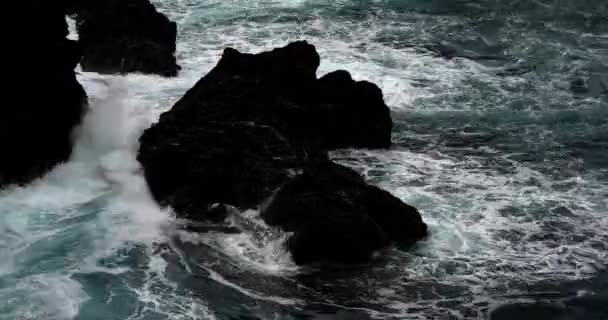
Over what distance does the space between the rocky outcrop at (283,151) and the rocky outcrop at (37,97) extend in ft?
6.56

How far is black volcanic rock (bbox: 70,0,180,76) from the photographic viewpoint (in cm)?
2412

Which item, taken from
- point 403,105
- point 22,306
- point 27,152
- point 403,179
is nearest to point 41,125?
point 27,152

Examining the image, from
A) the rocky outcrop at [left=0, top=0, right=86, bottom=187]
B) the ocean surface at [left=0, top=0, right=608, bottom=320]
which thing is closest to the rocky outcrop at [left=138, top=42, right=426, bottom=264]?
the ocean surface at [left=0, top=0, right=608, bottom=320]

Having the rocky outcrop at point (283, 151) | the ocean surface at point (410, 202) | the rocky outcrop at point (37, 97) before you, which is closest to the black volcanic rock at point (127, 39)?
the ocean surface at point (410, 202)

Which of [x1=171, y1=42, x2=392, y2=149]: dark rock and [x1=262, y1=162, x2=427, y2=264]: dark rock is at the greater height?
[x1=171, y1=42, x2=392, y2=149]: dark rock

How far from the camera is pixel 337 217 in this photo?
48.5 ft

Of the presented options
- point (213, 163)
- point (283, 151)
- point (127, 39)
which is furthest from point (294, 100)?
point (127, 39)

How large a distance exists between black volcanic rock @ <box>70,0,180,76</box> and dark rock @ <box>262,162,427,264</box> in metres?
9.80

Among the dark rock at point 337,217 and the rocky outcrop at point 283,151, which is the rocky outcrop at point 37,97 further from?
the dark rock at point 337,217

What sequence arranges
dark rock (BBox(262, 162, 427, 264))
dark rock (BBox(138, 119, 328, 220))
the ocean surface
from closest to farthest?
the ocean surface, dark rock (BBox(262, 162, 427, 264)), dark rock (BBox(138, 119, 328, 220))

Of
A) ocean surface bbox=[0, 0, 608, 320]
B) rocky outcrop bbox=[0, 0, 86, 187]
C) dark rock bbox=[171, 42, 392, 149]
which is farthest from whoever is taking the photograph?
dark rock bbox=[171, 42, 392, 149]

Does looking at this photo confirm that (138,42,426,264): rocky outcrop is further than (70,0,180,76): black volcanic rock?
No

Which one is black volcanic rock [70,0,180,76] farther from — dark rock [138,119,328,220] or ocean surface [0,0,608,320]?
dark rock [138,119,328,220]

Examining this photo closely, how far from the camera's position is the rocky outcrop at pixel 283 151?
49.0 feet
